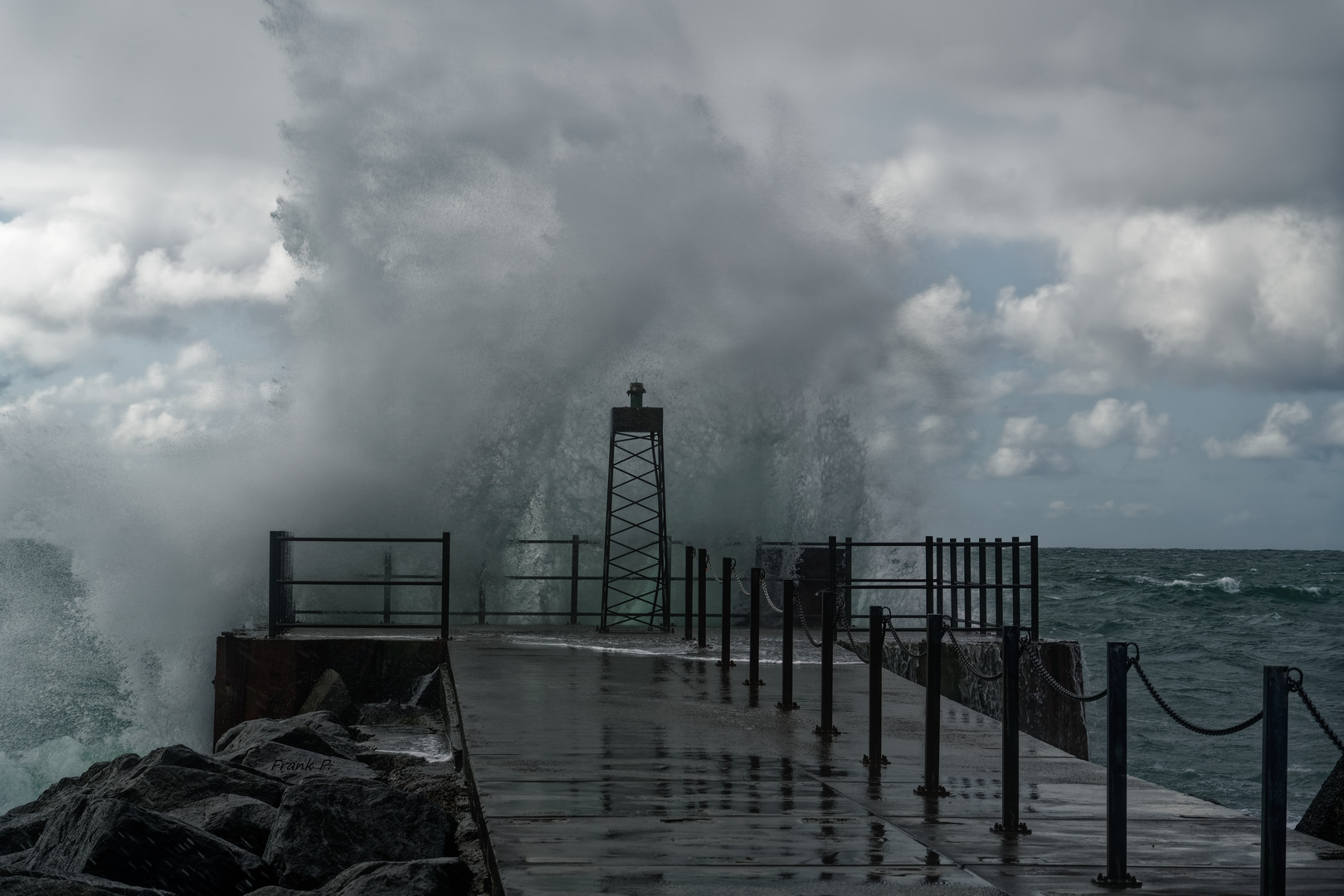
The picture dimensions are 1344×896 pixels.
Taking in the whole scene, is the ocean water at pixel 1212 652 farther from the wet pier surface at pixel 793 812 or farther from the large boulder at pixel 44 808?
the large boulder at pixel 44 808

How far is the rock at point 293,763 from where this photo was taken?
311 inches

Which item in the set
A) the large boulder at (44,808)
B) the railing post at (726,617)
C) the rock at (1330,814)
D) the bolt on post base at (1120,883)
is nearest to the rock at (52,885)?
the large boulder at (44,808)

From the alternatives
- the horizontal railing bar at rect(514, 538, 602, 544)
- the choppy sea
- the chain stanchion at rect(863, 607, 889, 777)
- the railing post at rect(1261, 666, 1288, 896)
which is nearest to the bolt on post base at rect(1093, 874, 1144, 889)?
the railing post at rect(1261, 666, 1288, 896)

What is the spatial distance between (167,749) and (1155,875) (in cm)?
544

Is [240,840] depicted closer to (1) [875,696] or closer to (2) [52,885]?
(2) [52,885]

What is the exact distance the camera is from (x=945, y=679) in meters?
13.1

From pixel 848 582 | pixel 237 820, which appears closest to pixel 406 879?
pixel 237 820

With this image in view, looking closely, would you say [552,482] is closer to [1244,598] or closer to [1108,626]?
[1108,626]

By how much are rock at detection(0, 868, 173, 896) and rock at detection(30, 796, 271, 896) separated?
1.51ft

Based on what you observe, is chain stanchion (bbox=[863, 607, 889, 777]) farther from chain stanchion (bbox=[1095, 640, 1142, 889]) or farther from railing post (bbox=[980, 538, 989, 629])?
railing post (bbox=[980, 538, 989, 629])

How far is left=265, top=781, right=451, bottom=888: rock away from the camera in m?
5.59

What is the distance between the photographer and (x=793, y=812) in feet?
17.3

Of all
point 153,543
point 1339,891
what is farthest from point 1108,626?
point 1339,891

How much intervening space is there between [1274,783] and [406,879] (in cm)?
291
